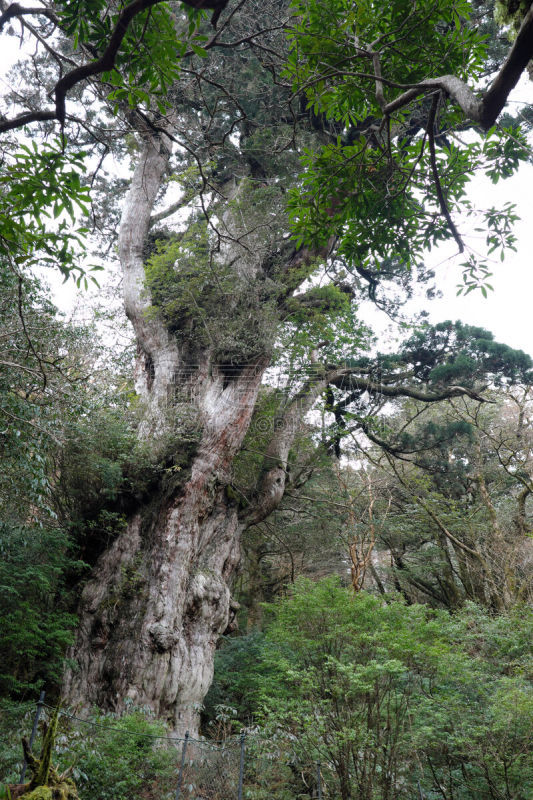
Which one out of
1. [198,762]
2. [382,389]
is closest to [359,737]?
[198,762]

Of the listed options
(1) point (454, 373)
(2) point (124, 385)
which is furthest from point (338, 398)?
(2) point (124, 385)

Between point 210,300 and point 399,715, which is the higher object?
point 210,300

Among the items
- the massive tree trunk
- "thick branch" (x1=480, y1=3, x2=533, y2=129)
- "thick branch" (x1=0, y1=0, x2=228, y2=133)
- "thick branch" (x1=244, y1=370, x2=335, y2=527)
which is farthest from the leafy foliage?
"thick branch" (x1=0, y1=0, x2=228, y2=133)

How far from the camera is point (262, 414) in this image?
31.7ft

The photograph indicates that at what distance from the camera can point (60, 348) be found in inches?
260

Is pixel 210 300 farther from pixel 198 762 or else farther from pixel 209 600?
pixel 198 762

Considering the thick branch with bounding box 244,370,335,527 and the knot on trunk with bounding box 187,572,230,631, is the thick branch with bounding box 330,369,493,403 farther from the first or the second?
the knot on trunk with bounding box 187,572,230,631

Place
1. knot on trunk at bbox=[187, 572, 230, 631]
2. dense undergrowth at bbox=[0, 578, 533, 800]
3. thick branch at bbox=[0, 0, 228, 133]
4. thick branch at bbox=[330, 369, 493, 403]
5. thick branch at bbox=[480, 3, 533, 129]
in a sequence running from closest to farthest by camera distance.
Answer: thick branch at bbox=[480, 3, 533, 129], thick branch at bbox=[0, 0, 228, 133], dense undergrowth at bbox=[0, 578, 533, 800], knot on trunk at bbox=[187, 572, 230, 631], thick branch at bbox=[330, 369, 493, 403]

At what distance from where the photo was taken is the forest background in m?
2.76

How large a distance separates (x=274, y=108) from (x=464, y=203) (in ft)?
25.3

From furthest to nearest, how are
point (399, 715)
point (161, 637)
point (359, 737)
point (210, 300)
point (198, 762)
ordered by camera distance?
point (210, 300)
point (161, 637)
point (198, 762)
point (399, 715)
point (359, 737)

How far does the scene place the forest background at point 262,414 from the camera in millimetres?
2762

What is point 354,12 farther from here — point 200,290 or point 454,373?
point 454,373

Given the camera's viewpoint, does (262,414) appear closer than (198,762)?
No
